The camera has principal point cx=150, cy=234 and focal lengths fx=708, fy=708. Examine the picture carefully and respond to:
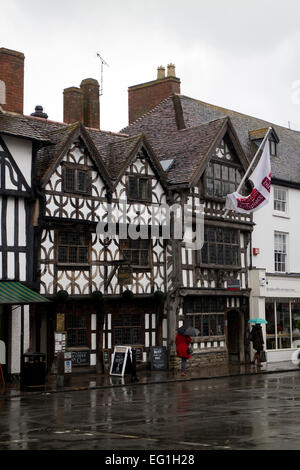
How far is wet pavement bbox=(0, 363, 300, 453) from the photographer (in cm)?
1013

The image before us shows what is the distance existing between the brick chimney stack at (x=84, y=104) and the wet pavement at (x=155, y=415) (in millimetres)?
11878

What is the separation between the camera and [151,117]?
33.5 meters

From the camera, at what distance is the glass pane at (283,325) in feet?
104

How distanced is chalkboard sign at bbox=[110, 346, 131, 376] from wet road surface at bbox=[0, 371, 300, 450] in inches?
97.5

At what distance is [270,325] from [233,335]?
1.78 m

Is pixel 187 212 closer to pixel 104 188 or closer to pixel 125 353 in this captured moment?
pixel 104 188

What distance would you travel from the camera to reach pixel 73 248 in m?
24.2

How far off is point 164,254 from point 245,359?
21.1 ft

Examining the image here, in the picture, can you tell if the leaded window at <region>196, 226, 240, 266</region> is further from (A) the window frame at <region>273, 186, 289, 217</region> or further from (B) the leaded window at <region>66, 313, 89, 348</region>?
(B) the leaded window at <region>66, 313, 89, 348</region>

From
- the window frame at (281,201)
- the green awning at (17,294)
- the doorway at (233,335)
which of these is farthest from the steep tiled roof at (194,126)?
the green awning at (17,294)

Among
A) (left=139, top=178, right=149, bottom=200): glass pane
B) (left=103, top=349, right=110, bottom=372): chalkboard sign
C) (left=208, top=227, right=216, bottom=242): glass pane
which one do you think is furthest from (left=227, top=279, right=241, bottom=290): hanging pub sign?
(left=103, top=349, right=110, bottom=372): chalkboard sign

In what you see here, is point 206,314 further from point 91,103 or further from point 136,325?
point 91,103

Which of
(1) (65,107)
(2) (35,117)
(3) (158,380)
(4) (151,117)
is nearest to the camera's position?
(3) (158,380)
